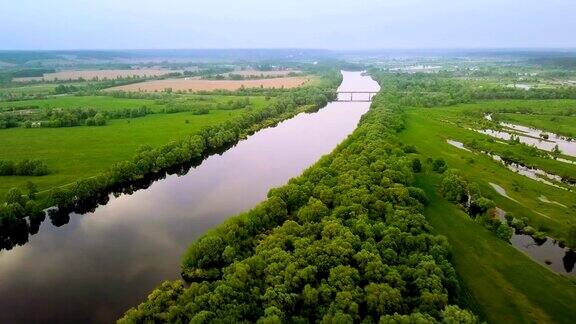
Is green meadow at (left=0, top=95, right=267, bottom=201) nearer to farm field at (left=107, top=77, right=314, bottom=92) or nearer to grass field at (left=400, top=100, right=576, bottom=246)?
farm field at (left=107, top=77, right=314, bottom=92)

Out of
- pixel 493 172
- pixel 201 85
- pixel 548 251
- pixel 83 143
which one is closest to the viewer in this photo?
pixel 548 251

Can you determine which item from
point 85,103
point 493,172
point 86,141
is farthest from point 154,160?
point 85,103

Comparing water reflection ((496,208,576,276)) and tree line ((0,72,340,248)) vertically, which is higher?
tree line ((0,72,340,248))

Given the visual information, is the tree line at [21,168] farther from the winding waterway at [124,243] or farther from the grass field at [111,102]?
the grass field at [111,102]

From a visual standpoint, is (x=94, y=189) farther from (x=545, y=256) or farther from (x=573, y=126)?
(x=573, y=126)

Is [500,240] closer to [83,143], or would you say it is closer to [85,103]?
[83,143]

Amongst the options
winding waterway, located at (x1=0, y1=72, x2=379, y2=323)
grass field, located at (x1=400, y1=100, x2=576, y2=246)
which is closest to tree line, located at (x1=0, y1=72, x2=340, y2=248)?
winding waterway, located at (x1=0, y1=72, x2=379, y2=323)
